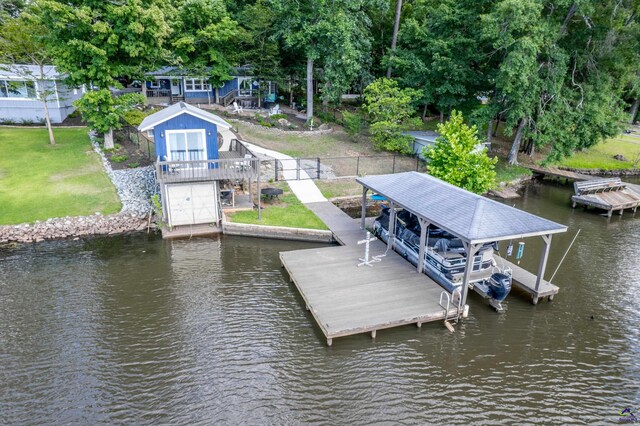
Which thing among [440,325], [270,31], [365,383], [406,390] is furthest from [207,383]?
[270,31]

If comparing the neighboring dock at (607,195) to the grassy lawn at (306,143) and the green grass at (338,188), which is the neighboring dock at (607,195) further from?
the green grass at (338,188)

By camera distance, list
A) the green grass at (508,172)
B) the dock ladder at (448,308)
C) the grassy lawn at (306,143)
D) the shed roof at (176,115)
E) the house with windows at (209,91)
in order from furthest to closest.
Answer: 1. the house with windows at (209,91)
2. the grassy lawn at (306,143)
3. the green grass at (508,172)
4. the shed roof at (176,115)
5. the dock ladder at (448,308)

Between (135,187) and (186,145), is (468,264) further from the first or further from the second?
(135,187)

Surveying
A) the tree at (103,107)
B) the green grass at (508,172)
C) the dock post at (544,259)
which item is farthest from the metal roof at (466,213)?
the tree at (103,107)

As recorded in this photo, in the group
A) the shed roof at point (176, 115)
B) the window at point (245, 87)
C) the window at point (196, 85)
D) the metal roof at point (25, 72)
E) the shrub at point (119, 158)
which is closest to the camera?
the shed roof at point (176, 115)

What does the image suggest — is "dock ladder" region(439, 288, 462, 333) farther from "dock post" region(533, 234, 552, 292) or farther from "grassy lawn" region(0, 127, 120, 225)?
"grassy lawn" region(0, 127, 120, 225)

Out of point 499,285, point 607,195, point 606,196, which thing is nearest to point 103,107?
point 499,285

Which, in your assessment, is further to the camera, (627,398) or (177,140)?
(177,140)

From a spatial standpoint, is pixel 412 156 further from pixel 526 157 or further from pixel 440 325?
pixel 440 325
